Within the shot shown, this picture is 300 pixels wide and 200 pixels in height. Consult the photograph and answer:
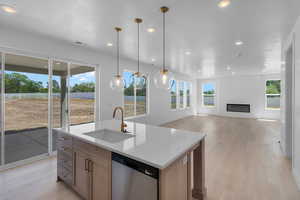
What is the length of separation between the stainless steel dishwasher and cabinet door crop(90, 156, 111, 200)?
0.08m

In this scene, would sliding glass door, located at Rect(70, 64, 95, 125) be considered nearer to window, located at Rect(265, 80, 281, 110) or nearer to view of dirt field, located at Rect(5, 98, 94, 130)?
view of dirt field, located at Rect(5, 98, 94, 130)

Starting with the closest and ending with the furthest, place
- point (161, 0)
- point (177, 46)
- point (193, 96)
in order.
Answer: point (161, 0)
point (177, 46)
point (193, 96)

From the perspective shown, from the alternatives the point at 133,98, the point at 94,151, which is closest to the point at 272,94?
the point at 133,98

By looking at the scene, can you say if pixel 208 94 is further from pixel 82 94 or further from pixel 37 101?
pixel 37 101

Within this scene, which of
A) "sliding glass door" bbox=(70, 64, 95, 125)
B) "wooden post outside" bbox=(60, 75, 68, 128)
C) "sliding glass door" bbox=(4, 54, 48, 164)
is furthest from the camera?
"sliding glass door" bbox=(70, 64, 95, 125)

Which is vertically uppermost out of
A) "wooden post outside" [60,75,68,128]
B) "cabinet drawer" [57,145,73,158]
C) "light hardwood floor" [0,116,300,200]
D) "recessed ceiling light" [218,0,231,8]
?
"recessed ceiling light" [218,0,231,8]

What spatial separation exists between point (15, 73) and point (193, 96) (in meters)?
9.13

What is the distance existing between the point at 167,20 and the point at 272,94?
875 cm

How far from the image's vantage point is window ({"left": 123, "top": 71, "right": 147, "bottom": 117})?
503 centimetres

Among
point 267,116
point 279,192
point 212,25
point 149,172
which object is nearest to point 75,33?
point 212,25

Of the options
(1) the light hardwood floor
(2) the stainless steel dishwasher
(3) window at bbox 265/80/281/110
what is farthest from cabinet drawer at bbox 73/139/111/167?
(3) window at bbox 265/80/281/110

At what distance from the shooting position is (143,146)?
149 centimetres

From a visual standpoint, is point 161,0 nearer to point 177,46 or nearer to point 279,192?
point 177,46

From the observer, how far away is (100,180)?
1.56m
